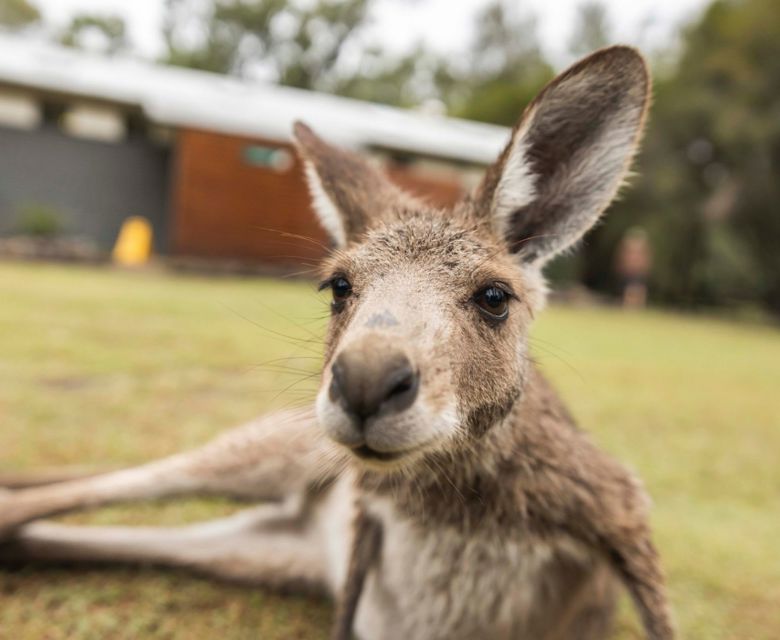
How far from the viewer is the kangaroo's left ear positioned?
64.8 inches

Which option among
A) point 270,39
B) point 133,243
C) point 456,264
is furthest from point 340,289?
point 270,39

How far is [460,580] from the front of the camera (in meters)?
1.65

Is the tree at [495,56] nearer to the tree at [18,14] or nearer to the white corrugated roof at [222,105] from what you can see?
the white corrugated roof at [222,105]

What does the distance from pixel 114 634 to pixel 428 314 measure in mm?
1164

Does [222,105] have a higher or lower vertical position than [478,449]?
lower

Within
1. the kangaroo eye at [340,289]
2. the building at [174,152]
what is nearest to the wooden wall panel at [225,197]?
the building at [174,152]

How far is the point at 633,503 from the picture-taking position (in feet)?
5.57

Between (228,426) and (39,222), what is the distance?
441 inches

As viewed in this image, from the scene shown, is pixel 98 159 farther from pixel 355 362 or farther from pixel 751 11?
pixel 751 11

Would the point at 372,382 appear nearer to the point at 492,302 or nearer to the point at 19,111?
the point at 492,302

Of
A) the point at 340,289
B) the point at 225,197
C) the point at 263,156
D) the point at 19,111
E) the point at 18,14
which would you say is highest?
the point at 340,289

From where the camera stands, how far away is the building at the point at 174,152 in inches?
507

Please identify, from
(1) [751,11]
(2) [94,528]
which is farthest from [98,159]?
(1) [751,11]

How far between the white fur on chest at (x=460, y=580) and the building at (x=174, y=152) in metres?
10.8
